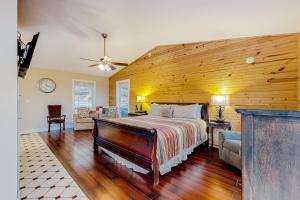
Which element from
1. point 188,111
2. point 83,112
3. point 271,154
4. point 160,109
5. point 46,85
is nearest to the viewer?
point 271,154

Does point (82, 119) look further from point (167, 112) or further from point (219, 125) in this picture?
point (219, 125)

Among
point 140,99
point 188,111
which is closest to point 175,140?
point 188,111

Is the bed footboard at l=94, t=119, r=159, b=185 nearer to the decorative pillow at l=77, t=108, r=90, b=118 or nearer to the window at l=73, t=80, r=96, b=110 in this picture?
the decorative pillow at l=77, t=108, r=90, b=118

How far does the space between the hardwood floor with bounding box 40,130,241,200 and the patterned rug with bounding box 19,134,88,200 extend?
0.40ft

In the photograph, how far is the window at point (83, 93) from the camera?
701cm

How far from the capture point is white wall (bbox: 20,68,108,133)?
5.72m

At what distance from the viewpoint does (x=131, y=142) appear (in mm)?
2789

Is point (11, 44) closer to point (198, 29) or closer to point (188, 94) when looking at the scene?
point (198, 29)

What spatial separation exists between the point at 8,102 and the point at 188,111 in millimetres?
3563

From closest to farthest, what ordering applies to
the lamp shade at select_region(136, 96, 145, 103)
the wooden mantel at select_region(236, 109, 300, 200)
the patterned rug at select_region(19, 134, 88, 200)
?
the wooden mantel at select_region(236, 109, 300, 200), the patterned rug at select_region(19, 134, 88, 200), the lamp shade at select_region(136, 96, 145, 103)

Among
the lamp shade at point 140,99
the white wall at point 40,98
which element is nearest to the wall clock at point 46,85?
the white wall at point 40,98

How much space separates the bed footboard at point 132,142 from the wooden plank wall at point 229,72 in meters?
2.51

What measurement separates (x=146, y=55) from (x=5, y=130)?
5.00m

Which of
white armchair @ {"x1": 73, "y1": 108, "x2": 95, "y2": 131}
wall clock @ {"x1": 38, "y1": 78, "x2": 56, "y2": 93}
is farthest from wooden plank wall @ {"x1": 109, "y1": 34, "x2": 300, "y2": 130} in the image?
wall clock @ {"x1": 38, "y1": 78, "x2": 56, "y2": 93}
